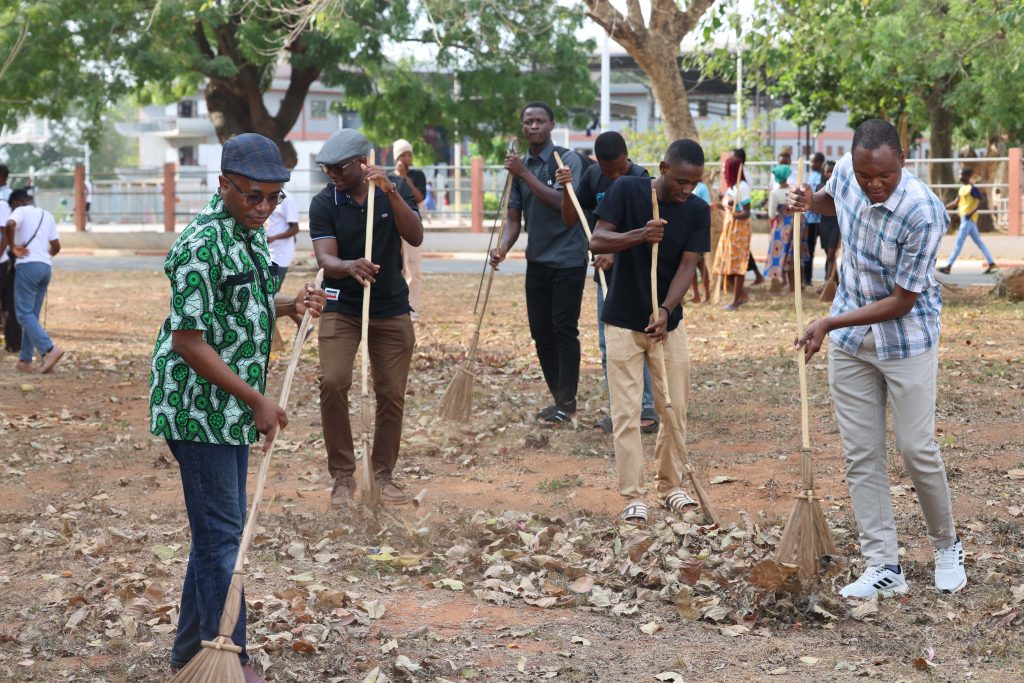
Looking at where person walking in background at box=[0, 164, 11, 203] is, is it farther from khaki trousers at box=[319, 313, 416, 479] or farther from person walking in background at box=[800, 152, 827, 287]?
person walking in background at box=[800, 152, 827, 287]

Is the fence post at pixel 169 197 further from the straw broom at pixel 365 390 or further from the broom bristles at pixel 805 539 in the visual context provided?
the broom bristles at pixel 805 539

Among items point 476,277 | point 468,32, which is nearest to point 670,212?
point 476,277

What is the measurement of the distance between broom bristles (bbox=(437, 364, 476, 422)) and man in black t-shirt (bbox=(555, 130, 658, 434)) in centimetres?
103

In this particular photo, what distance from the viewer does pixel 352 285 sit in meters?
6.84

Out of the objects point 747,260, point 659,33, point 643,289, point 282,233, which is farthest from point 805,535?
point 659,33

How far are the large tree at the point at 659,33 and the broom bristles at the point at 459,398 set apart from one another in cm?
737

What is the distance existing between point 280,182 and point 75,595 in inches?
96.5

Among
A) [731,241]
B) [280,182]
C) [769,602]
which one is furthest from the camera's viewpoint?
[731,241]

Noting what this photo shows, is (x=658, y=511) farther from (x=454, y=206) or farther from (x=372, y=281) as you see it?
(x=454, y=206)

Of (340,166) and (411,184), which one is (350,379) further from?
(411,184)

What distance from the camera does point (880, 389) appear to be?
5434 millimetres

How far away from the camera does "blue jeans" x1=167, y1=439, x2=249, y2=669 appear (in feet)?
13.8

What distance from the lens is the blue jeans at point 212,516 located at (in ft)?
13.8

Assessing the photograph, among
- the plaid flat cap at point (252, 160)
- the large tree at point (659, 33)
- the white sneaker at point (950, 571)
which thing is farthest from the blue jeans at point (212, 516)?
the large tree at point (659, 33)
